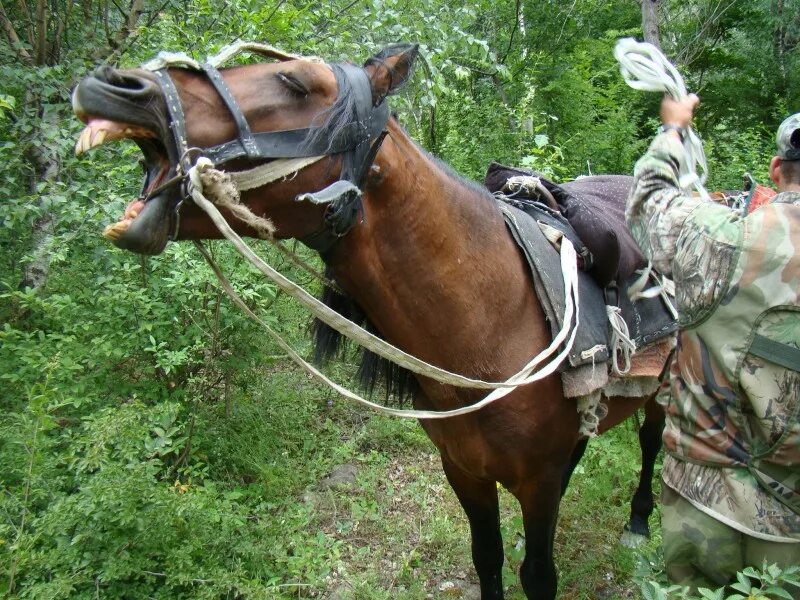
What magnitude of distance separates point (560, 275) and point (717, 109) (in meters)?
9.81

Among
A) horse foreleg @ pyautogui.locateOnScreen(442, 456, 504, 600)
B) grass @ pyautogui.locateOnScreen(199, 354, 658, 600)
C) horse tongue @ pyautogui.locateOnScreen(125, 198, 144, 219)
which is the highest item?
horse tongue @ pyautogui.locateOnScreen(125, 198, 144, 219)

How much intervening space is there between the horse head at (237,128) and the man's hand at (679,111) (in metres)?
0.80

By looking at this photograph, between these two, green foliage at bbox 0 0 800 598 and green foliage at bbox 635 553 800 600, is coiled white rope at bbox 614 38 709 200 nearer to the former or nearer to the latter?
green foliage at bbox 635 553 800 600

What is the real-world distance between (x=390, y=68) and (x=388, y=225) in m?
0.44

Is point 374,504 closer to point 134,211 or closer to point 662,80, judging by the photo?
point 134,211

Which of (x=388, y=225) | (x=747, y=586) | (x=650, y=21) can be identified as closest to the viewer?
(x=747, y=586)

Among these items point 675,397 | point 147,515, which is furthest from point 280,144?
point 147,515

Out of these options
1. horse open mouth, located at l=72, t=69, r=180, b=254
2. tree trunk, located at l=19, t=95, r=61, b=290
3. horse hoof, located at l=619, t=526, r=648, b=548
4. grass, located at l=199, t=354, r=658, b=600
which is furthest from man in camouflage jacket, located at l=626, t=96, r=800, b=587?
tree trunk, located at l=19, t=95, r=61, b=290

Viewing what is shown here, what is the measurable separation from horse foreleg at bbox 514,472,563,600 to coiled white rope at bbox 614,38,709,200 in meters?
1.26

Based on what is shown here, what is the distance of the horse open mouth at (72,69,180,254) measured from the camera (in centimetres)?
143

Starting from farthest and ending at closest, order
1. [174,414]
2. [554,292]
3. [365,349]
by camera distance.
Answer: [174,414] → [365,349] → [554,292]

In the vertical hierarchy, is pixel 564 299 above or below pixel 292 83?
below

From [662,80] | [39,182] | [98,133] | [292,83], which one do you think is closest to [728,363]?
[662,80]

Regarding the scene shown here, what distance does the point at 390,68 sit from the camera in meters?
1.78
